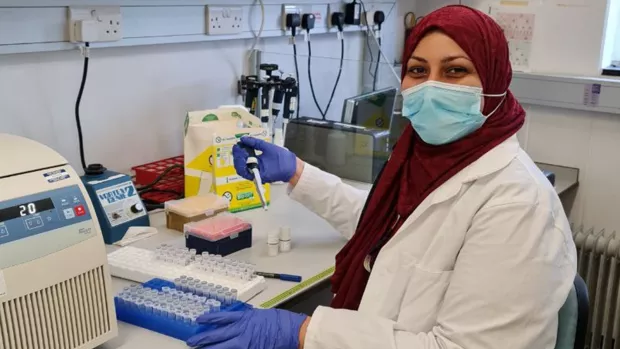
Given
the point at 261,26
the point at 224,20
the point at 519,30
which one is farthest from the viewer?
the point at 519,30

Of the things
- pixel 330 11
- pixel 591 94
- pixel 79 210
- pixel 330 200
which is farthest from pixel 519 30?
pixel 79 210

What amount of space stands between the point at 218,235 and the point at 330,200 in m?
0.32

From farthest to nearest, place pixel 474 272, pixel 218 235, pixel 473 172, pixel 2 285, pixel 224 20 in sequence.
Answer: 1. pixel 224 20
2. pixel 218 235
3. pixel 473 172
4. pixel 474 272
5. pixel 2 285

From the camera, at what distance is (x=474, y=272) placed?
111 centimetres

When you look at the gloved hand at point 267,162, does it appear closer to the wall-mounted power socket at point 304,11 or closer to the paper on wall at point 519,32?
the wall-mounted power socket at point 304,11

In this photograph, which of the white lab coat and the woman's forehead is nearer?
the white lab coat

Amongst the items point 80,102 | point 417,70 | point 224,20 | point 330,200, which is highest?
point 224,20

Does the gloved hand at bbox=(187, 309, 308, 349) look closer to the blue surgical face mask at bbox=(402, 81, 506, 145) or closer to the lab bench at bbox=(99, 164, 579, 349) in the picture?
the lab bench at bbox=(99, 164, 579, 349)

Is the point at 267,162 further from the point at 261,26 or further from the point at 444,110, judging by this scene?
the point at 261,26

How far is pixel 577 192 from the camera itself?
2.72 meters

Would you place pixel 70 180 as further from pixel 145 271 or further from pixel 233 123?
pixel 233 123

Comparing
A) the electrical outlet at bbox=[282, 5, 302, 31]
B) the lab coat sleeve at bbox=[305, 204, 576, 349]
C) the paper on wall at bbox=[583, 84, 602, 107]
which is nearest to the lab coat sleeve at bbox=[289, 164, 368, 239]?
the lab coat sleeve at bbox=[305, 204, 576, 349]

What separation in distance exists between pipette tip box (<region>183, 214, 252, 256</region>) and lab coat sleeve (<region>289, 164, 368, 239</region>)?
18cm

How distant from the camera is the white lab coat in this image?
1077 millimetres
